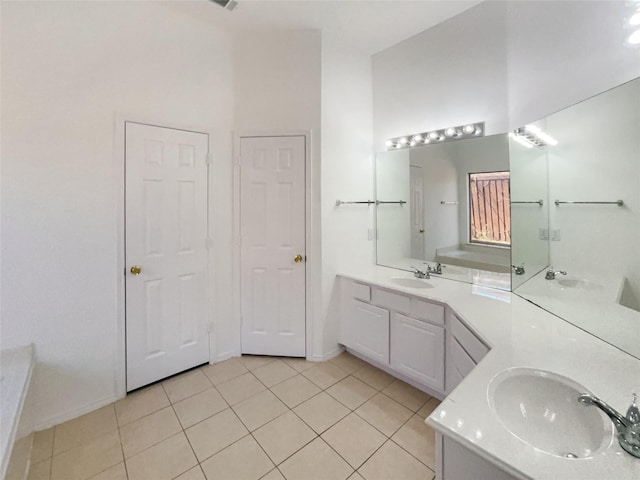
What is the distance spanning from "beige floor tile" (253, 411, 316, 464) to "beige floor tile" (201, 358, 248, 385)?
0.66 metres

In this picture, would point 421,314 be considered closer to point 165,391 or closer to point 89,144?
point 165,391

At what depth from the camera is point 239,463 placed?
1.47 metres

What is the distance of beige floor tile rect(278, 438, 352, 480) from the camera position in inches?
54.9

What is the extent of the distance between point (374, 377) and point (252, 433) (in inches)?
41.7

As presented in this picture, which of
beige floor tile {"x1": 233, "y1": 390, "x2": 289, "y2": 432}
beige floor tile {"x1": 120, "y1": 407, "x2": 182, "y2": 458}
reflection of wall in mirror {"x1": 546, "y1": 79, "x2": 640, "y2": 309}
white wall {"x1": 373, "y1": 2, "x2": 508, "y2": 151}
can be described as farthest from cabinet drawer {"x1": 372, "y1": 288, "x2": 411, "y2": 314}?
beige floor tile {"x1": 120, "y1": 407, "x2": 182, "y2": 458}

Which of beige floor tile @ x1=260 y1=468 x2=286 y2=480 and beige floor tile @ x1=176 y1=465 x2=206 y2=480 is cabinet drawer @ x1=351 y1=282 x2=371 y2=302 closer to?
beige floor tile @ x1=260 y1=468 x2=286 y2=480

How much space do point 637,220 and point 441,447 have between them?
1.26 metres

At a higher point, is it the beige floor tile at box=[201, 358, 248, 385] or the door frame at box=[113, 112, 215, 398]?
the door frame at box=[113, 112, 215, 398]

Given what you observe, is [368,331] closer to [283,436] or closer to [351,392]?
[351,392]

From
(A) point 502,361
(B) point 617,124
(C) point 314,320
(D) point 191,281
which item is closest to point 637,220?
(B) point 617,124

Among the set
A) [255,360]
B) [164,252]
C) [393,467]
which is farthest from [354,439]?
[164,252]

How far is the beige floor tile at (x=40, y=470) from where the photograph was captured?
1386mm

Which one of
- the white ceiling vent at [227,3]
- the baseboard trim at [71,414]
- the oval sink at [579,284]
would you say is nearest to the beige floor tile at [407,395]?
the oval sink at [579,284]

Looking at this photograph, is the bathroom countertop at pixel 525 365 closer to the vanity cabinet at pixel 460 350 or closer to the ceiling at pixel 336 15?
the vanity cabinet at pixel 460 350
